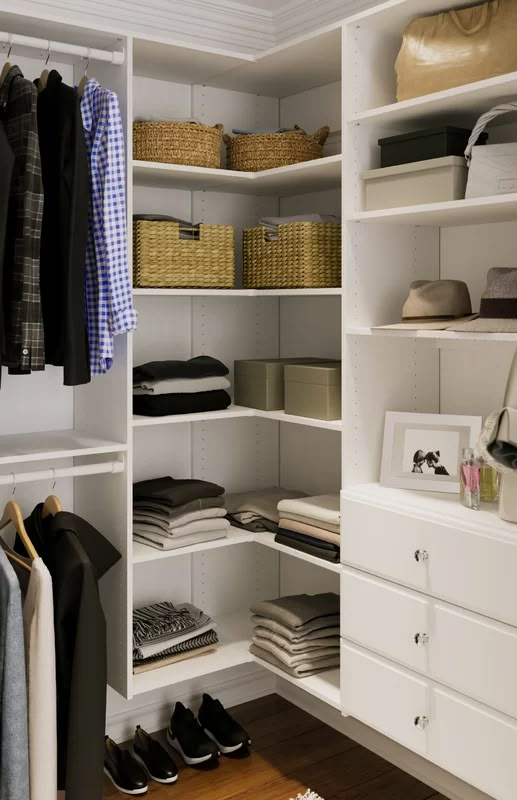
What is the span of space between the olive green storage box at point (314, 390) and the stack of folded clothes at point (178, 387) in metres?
0.24

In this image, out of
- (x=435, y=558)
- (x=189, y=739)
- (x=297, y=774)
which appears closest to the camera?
(x=435, y=558)

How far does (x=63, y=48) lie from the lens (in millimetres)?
2400

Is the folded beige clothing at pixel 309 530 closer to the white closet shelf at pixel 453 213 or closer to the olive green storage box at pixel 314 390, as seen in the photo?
the olive green storage box at pixel 314 390

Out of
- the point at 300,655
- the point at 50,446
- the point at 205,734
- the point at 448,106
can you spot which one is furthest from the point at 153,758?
the point at 448,106

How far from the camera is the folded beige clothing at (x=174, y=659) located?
2.73 metres

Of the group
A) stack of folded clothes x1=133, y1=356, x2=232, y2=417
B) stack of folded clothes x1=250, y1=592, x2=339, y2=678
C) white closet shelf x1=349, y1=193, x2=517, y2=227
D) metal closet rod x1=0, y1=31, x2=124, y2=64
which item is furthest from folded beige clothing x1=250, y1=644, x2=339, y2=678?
metal closet rod x1=0, y1=31, x2=124, y2=64

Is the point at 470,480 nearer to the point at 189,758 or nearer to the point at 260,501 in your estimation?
the point at 260,501

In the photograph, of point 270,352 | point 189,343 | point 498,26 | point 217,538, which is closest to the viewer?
point 498,26

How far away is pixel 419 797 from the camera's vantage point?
8.55ft

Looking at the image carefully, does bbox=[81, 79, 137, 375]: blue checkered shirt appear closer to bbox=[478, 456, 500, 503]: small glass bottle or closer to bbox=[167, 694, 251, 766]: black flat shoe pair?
bbox=[478, 456, 500, 503]: small glass bottle

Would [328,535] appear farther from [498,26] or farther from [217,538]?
[498,26]

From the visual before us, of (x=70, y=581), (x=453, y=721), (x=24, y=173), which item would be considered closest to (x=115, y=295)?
(x=24, y=173)

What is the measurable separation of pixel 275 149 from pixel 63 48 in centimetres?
73

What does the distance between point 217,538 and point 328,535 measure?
0.43m
